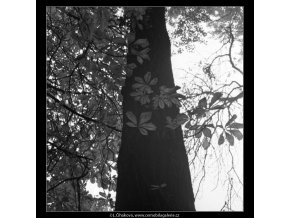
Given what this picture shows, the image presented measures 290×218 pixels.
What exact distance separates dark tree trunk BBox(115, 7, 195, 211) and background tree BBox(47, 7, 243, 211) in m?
0.05

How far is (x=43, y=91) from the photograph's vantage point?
162cm

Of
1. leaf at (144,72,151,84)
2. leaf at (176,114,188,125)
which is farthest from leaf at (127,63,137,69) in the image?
leaf at (176,114,188,125)

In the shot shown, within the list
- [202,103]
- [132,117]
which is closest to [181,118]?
[202,103]

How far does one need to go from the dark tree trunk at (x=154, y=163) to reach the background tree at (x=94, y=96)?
0.16 feet

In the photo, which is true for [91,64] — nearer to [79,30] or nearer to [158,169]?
[79,30]

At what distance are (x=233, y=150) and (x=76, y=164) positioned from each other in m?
0.90

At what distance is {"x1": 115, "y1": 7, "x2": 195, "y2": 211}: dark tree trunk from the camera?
1437mm

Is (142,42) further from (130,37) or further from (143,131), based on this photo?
(143,131)

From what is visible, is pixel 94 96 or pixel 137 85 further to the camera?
pixel 94 96

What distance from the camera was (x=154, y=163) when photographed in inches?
58.1

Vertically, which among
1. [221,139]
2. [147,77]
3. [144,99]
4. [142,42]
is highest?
[142,42]

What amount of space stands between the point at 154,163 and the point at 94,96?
0.57 metres

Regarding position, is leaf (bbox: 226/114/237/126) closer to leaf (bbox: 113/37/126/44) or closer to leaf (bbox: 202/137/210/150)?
leaf (bbox: 202/137/210/150)

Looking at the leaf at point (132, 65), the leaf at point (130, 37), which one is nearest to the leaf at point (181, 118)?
the leaf at point (132, 65)
